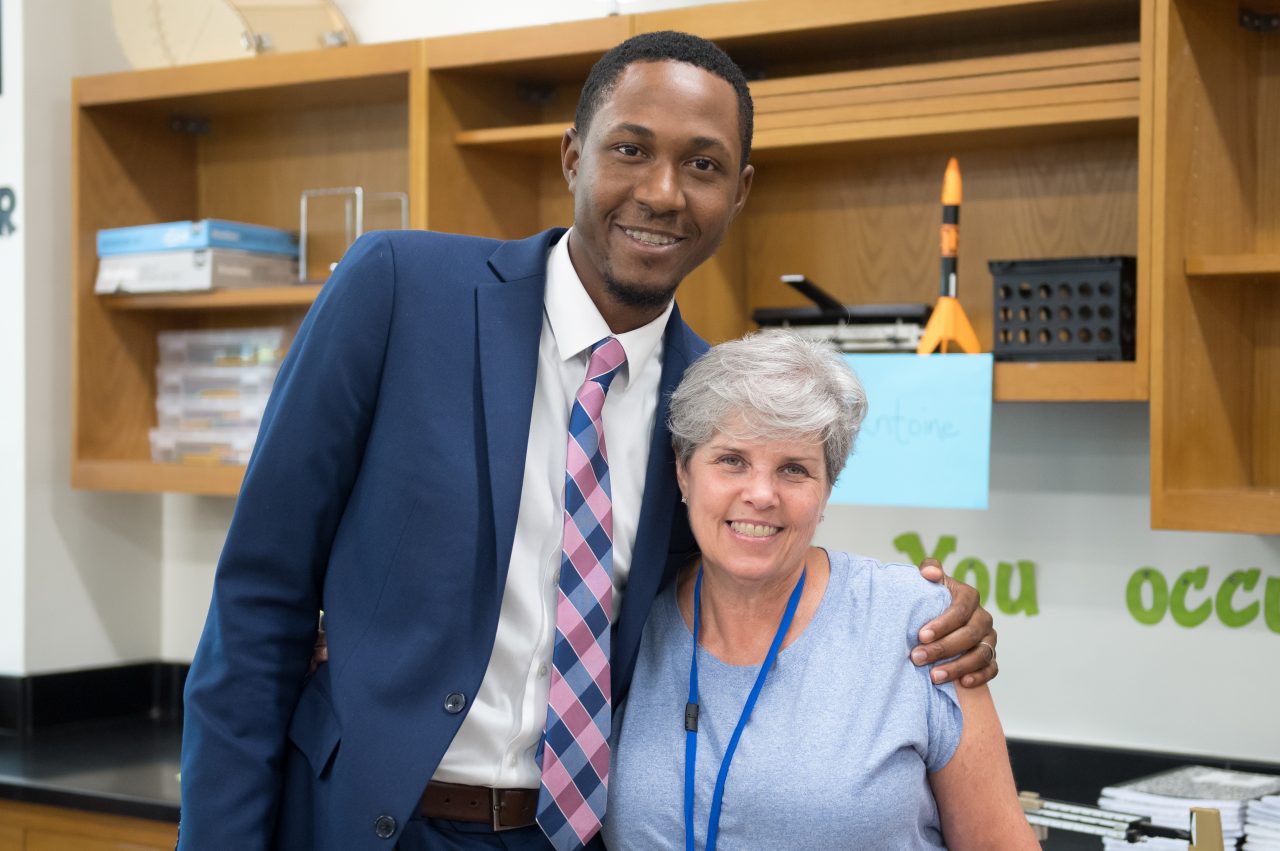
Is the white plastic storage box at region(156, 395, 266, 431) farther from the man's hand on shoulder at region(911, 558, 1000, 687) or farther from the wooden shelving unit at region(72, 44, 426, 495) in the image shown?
the man's hand on shoulder at region(911, 558, 1000, 687)

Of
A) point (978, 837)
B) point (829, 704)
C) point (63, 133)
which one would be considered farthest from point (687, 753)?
point (63, 133)

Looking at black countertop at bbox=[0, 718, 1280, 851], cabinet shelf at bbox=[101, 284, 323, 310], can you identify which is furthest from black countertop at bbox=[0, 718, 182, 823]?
cabinet shelf at bbox=[101, 284, 323, 310]

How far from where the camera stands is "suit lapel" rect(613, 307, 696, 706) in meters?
1.62

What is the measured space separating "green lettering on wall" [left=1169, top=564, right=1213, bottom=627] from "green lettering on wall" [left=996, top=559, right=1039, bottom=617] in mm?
244

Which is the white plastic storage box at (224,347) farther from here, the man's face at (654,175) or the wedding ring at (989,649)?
the wedding ring at (989,649)

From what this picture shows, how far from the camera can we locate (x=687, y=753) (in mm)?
1579

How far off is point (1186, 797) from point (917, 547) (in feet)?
2.35

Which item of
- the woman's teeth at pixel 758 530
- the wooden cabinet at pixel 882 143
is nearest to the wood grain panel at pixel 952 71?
the wooden cabinet at pixel 882 143

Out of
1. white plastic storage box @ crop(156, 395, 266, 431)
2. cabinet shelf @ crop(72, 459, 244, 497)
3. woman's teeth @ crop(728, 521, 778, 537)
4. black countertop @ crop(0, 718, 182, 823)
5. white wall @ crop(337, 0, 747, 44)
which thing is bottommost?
black countertop @ crop(0, 718, 182, 823)

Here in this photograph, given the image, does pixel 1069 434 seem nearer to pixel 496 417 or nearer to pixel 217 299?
pixel 496 417

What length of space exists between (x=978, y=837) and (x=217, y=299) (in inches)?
81.1

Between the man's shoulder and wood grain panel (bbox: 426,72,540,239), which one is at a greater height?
wood grain panel (bbox: 426,72,540,239)

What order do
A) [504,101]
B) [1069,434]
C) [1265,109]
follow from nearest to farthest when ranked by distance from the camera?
[1265,109] → [1069,434] → [504,101]

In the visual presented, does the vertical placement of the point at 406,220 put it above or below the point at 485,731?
above
